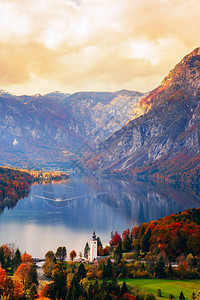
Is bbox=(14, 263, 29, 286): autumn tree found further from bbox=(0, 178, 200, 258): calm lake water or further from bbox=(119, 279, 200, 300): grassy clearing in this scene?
bbox=(0, 178, 200, 258): calm lake water

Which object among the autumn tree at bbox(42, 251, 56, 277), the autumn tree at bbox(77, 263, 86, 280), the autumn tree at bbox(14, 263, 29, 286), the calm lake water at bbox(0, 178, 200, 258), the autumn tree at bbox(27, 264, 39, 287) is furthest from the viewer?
the calm lake water at bbox(0, 178, 200, 258)

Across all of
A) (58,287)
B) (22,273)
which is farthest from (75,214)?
(58,287)

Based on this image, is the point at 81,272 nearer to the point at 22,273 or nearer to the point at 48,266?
the point at 48,266

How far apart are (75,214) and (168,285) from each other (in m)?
61.1

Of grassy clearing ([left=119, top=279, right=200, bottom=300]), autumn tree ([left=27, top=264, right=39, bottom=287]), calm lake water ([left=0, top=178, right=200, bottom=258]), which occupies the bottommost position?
grassy clearing ([left=119, top=279, right=200, bottom=300])

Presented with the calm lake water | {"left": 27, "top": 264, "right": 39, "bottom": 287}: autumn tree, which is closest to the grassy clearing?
{"left": 27, "top": 264, "right": 39, "bottom": 287}: autumn tree

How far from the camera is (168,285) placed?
4425 centimetres

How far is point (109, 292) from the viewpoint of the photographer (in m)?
37.8

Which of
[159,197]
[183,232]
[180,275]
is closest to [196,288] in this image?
[180,275]

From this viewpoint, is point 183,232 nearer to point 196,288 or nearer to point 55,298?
point 196,288

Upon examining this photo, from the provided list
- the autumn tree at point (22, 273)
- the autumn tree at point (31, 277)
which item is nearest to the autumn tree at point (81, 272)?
the autumn tree at point (31, 277)

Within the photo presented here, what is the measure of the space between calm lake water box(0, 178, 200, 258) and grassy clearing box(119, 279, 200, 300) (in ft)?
68.9

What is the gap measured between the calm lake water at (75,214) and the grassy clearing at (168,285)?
21008 mm

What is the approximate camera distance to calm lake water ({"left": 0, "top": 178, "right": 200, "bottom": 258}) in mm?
72938
